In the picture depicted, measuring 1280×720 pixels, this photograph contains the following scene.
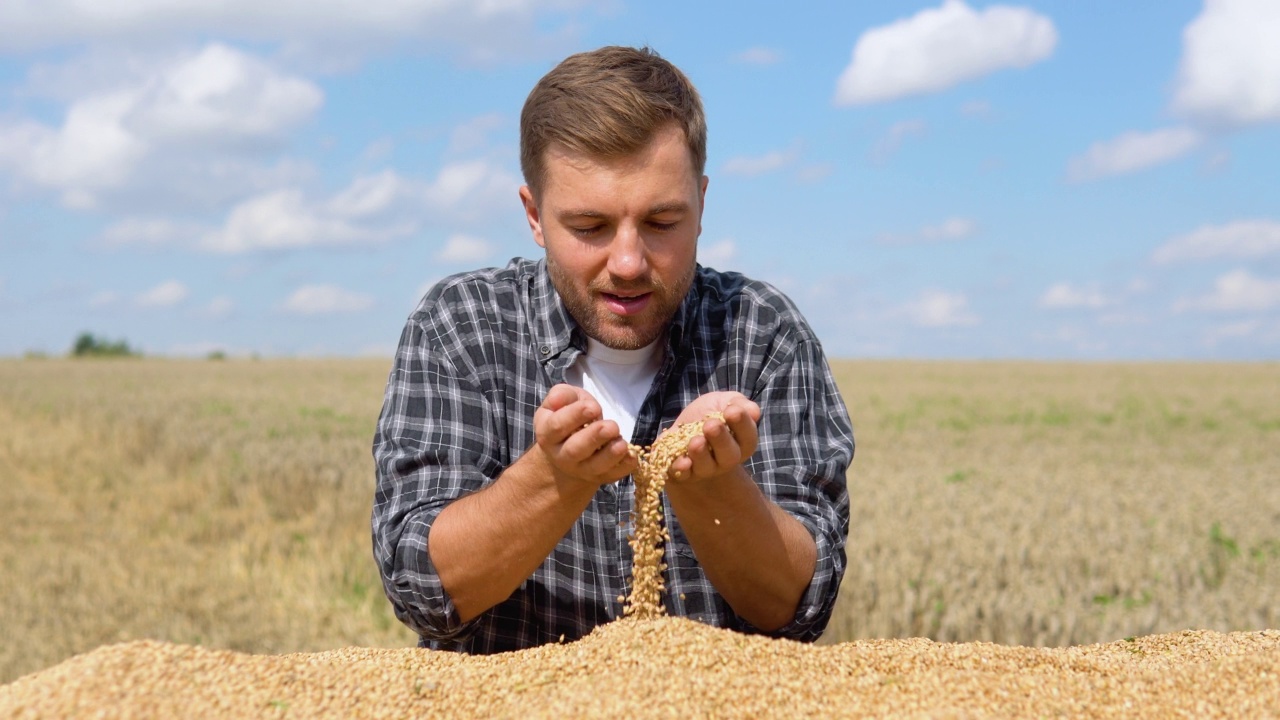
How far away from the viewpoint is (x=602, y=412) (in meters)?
2.53

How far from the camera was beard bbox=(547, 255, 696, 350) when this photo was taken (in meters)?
2.73

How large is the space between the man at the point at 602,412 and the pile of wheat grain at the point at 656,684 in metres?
0.39

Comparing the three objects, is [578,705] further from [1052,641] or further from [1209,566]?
[1209,566]

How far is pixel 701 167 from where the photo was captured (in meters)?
2.90

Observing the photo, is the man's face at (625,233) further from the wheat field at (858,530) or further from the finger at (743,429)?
the wheat field at (858,530)

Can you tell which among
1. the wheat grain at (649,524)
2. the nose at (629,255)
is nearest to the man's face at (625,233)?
the nose at (629,255)

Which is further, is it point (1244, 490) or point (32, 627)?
point (1244, 490)

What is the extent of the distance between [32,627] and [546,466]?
751 centimetres

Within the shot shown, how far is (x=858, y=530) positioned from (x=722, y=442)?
614cm

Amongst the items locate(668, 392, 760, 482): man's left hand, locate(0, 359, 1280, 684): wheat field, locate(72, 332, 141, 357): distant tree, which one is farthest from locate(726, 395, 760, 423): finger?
locate(72, 332, 141, 357): distant tree

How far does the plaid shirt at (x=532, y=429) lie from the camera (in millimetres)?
2854

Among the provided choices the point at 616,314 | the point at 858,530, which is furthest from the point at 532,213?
the point at 858,530

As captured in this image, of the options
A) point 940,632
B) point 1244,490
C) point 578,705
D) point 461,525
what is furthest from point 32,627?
point 1244,490

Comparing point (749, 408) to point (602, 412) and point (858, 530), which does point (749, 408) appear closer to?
point (602, 412)
